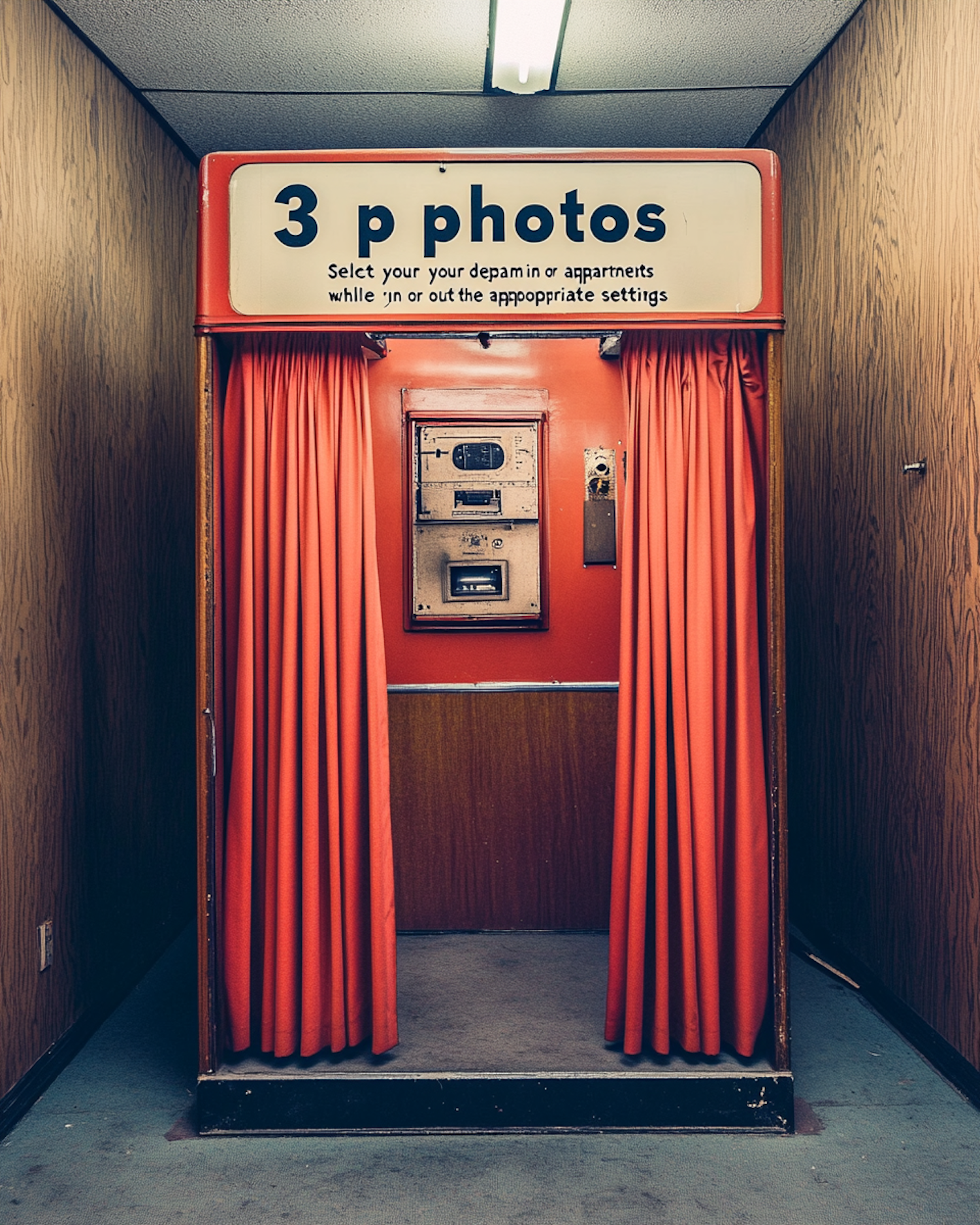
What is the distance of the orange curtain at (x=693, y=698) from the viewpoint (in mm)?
2400

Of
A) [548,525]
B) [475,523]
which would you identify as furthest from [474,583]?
[548,525]

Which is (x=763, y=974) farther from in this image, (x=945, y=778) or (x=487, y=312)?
(x=487, y=312)

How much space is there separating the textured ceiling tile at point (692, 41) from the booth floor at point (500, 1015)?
3.16m

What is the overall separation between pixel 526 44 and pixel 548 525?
1631 mm

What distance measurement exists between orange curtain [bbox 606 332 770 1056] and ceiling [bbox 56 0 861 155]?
1.42 metres

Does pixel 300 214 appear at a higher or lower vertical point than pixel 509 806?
higher

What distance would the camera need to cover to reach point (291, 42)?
315cm

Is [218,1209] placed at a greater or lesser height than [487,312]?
lesser

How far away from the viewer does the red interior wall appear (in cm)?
354

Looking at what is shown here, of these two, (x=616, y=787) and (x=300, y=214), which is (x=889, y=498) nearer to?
(x=616, y=787)

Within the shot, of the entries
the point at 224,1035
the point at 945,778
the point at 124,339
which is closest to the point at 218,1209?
the point at 224,1035

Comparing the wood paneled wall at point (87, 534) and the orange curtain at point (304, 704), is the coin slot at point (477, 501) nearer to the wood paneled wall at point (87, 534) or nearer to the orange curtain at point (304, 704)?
the orange curtain at point (304, 704)

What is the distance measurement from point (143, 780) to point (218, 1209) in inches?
65.6

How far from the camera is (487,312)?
7.70ft
